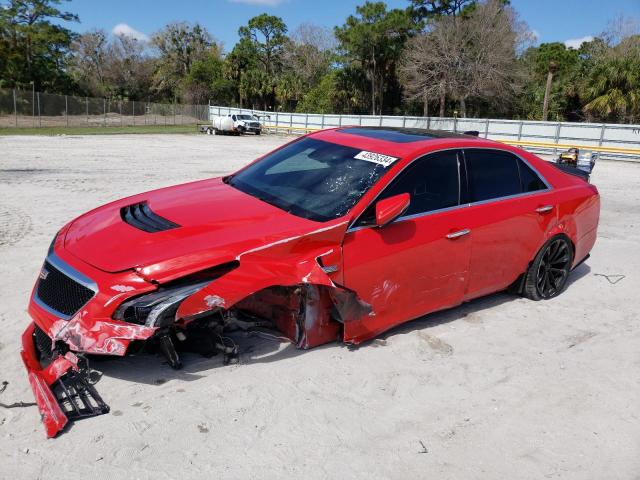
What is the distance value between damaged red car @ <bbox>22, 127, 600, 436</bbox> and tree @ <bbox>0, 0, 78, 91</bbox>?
53933 mm

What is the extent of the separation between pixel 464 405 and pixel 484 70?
39.5m

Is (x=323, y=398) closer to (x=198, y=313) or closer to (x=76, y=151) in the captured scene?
(x=198, y=313)

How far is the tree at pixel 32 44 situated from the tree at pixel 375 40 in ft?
91.3

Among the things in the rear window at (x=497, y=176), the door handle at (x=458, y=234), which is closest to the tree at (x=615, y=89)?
the rear window at (x=497, y=176)

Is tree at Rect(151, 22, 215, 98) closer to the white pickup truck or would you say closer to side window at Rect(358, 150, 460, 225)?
the white pickup truck

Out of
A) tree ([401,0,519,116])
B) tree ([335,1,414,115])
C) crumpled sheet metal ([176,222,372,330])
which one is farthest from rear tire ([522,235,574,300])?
tree ([335,1,414,115])

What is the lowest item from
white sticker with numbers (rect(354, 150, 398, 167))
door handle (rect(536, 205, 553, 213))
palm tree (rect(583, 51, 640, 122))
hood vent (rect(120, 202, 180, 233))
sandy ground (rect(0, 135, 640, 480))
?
sandy ground (rect(0, 135, 640, 480))

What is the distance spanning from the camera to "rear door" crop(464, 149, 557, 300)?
171 inches

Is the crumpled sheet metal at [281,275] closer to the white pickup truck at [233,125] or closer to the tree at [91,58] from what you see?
the white pickup truck at [233,125]

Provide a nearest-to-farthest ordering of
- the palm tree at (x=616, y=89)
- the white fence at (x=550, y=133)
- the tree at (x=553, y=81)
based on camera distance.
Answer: the white fence at (x=550, y=133), the palm tree at (x=616, y=89), the tree at (x=553, y=81)

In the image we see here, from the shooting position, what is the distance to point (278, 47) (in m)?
63.1

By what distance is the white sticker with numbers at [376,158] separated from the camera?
13.2 feet

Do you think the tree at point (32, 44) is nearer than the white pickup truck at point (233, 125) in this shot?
No

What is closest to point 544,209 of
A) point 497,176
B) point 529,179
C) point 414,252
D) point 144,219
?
point 529,179
